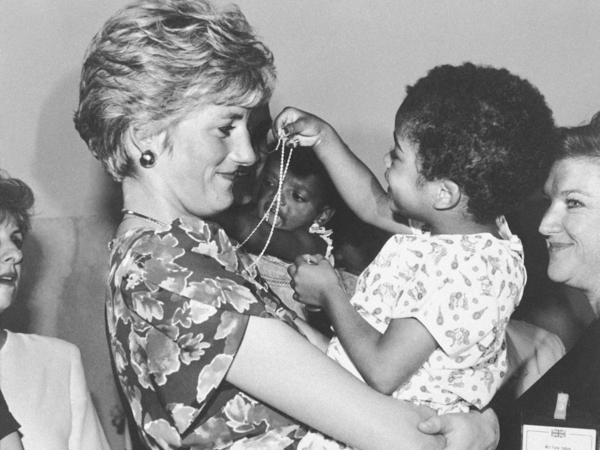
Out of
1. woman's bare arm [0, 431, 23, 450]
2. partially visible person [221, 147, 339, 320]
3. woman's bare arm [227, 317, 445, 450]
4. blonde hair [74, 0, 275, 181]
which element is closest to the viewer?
woman's bare arm [227, 317, 445, 450]

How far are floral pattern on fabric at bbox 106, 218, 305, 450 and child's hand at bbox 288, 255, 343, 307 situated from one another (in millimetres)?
191

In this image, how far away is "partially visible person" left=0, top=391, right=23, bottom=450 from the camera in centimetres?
190

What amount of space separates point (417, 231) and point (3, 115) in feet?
4.19

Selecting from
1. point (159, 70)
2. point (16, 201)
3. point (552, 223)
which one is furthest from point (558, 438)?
point (16, 201)

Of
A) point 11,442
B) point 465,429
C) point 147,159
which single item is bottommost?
point 11,442

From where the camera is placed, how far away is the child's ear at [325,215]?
2443 mm

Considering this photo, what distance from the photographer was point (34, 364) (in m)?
2.24

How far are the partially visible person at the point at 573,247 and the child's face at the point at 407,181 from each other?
43 cm

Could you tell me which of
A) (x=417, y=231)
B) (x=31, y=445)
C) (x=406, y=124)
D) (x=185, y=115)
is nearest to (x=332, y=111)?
(x=417, y=231)

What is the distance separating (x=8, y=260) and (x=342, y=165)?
890 millimetres

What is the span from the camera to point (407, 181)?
1714 mm

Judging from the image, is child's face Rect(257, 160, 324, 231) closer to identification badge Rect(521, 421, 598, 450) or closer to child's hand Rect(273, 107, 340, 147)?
child's hand Rect(273, 107, 340, 147)

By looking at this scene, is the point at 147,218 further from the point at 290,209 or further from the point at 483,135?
the point at 290,209

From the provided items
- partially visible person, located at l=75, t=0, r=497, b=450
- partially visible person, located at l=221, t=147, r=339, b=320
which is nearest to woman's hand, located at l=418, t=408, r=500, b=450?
partially visible person, located at l=75, t=0, r=497, b=450
